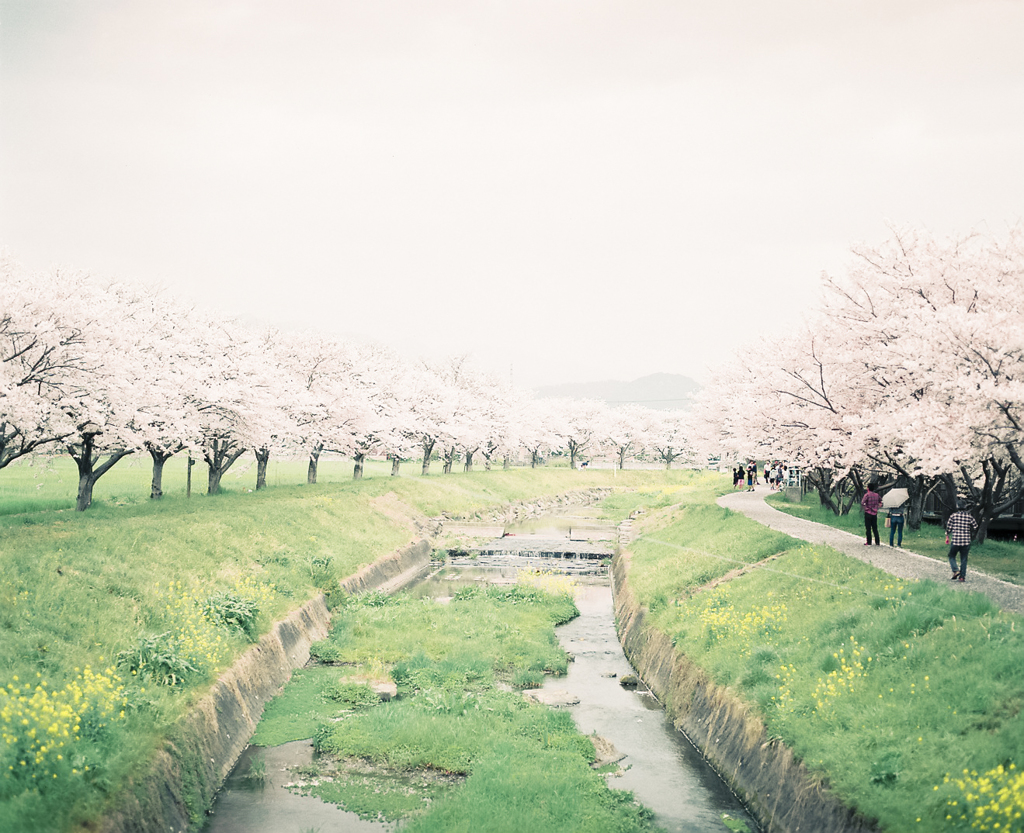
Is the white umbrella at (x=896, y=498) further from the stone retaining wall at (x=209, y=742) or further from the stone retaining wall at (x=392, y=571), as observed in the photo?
the stone retaining wall at (x=392, y=571)

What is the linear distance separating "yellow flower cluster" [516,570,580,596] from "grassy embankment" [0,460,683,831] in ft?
23.6

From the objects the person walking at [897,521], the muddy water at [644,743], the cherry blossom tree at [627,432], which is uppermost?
the cherry blossom tree at [627,432]

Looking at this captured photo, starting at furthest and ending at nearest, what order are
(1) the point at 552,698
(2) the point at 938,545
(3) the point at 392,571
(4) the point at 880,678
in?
(3) the point at 392,571 → (2) the point at 938,545 → (1) the point at 552,698 → (4) the point at 880,678

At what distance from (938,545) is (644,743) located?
16.2 meters

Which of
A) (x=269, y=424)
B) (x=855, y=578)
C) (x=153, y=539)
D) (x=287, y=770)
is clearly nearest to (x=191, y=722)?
(x=287, y=770)

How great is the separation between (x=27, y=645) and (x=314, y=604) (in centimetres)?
1225

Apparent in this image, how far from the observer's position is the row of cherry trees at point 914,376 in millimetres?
18062

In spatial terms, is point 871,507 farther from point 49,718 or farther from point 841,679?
point 49,718

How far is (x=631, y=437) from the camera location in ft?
400

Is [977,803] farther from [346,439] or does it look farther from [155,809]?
[346,439]

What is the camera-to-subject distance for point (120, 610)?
54.2 feet

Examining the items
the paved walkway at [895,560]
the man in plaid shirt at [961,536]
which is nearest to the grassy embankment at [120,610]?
the paved walkway at [895,560]

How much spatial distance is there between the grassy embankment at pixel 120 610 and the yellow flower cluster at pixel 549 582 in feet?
23.6

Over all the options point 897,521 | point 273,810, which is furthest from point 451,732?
point 897,521
